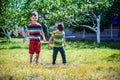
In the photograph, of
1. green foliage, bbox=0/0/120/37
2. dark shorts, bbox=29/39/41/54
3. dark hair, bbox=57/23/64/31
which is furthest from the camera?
green foliage, bbox=0/0/120/37

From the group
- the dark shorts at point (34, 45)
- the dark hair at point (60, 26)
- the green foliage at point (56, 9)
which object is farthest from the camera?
the green foliage at point (56, 9)

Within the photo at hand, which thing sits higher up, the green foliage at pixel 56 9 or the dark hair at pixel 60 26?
the dark hair at pixel 60 26

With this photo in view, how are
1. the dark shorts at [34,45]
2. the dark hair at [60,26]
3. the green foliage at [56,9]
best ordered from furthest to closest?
the green foliage at [56,9] < the dark hair at [60,26] < the dark shorts at [34,45]

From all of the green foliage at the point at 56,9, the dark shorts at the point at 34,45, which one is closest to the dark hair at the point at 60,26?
the dark shorts at the point at 34,45

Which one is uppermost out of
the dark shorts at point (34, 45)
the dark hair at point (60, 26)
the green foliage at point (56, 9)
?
the dark hair at point (60, 26)

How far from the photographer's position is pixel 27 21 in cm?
2659

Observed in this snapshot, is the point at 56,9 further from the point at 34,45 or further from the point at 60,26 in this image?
the point at 34,45

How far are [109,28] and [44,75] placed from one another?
35377 millimetres

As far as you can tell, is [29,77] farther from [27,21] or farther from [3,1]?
[27,21]

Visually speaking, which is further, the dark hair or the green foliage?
the green foliage

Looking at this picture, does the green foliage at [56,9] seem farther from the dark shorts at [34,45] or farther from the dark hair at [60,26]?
the dark shorts at [34,45]

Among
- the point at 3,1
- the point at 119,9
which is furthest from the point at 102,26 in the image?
the point at 3,1

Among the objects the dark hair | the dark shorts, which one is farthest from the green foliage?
the dark shorts

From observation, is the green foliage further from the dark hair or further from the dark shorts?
the dark shorts
